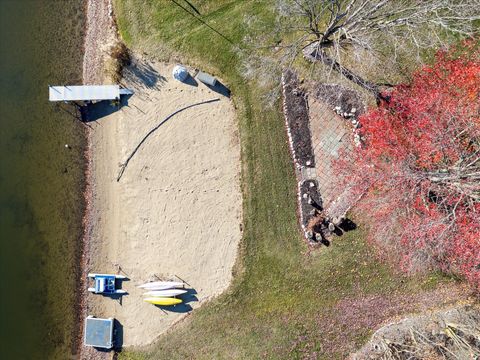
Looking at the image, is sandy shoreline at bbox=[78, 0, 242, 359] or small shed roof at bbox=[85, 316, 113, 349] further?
small shed roof at bbox=[85, 316, 113, 349]

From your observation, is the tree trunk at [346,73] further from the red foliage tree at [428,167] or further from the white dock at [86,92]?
the white dock at [86,92]

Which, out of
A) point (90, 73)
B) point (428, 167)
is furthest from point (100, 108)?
point (428, 167)

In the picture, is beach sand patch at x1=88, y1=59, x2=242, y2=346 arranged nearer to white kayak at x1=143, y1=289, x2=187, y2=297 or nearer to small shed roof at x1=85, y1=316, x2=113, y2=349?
small shed roof at x1=85, y1=316, x2=113, y2=349

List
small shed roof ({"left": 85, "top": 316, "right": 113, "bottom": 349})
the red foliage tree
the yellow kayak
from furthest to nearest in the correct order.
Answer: small shed roof ({"left": 85, "top": 316, "right": 113, "bottom": 349})
the yellow kayak
the red foliage tree

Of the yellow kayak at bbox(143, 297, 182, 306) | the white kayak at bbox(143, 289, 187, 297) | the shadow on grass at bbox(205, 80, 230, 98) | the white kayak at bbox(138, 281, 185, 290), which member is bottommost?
the yellow kayak at bbox(143, 297, 182, 306)

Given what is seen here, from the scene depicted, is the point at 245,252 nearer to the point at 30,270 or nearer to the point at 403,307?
the point at 403,307

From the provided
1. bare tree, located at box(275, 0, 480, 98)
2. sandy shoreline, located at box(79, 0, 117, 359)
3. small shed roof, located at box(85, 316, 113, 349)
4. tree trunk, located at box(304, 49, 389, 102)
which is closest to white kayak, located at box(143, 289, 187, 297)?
small shed roof, located at box(85, 316, 113, 349)

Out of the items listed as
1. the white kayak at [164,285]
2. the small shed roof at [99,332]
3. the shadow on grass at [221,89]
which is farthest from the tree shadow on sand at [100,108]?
the small shed roof at [99,332]

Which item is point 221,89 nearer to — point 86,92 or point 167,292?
point 86,92
